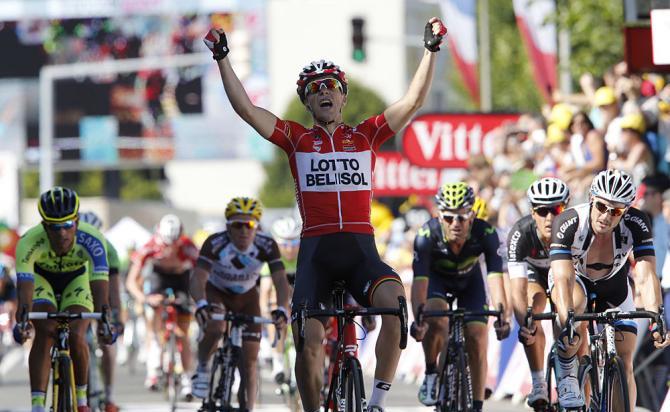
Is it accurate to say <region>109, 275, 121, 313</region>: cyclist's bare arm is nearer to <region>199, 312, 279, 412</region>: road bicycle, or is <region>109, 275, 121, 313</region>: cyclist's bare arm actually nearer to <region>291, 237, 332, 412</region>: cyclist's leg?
<region>199, 312, 279, 412</region>: road bicycle

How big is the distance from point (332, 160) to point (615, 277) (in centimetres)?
218

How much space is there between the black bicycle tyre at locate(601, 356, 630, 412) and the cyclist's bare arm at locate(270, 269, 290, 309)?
355 centimetres

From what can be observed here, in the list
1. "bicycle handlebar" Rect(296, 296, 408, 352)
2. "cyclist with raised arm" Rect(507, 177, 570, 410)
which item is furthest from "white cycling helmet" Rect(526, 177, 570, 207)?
"bicycle handlebar" Rect(296, 296, 408, 352)

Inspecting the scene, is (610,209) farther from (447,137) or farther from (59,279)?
→ (447,137)

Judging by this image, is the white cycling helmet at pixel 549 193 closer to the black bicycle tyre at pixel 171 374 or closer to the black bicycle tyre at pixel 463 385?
the black bicycle tyre at pixel 463 385

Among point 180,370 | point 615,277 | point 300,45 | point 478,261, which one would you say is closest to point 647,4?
point 478,261

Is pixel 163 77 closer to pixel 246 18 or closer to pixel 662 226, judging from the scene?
pixel 246 18

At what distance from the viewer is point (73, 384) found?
37.6 ft

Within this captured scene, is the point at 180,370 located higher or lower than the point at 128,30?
lower

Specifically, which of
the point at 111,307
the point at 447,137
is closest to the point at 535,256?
the point at 111,307

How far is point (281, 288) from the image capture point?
44.4 ft

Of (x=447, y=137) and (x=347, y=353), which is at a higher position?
(x=447, y=137)

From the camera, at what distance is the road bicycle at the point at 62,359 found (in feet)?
37.4

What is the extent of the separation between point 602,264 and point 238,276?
4.36m
